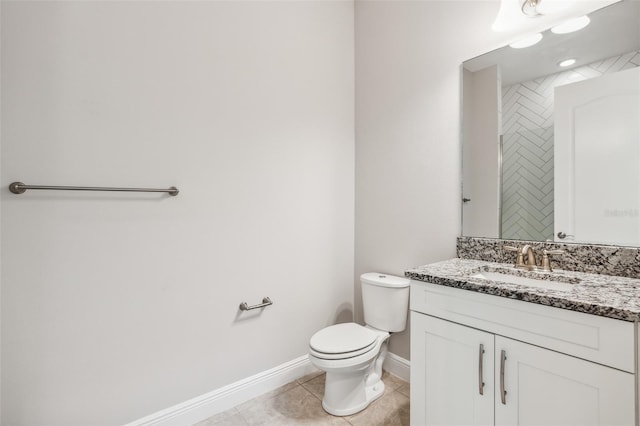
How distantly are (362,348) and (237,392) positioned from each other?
751mm

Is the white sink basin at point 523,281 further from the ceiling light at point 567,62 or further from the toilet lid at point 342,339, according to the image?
the ceiling light at point 567,62

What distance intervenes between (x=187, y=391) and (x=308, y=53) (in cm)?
210

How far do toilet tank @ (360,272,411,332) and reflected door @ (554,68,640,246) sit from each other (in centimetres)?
82

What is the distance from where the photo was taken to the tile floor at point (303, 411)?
1.59m

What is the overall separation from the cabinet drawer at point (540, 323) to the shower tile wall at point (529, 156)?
22.3 inches

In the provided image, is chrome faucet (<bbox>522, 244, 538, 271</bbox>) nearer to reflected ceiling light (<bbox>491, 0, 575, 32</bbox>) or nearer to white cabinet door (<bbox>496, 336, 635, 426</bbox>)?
white cabinet door (<bbox>496, 336, 635, 426</bbox>)

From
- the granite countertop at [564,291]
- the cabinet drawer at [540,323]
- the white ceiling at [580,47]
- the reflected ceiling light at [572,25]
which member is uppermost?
the reflected ceiling light at [572,25]

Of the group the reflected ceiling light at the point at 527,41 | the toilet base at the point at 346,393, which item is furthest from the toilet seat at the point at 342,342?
the reflected ceiling light at the point at 527,41

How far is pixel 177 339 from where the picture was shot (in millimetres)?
1546

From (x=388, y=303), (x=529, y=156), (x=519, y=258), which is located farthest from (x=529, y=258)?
(x=388, y=303)

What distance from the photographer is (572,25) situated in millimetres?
1338

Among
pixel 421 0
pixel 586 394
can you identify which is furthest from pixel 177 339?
pixel 421 0

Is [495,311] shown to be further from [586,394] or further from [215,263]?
[215,263]

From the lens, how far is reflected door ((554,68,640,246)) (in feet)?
3.93
